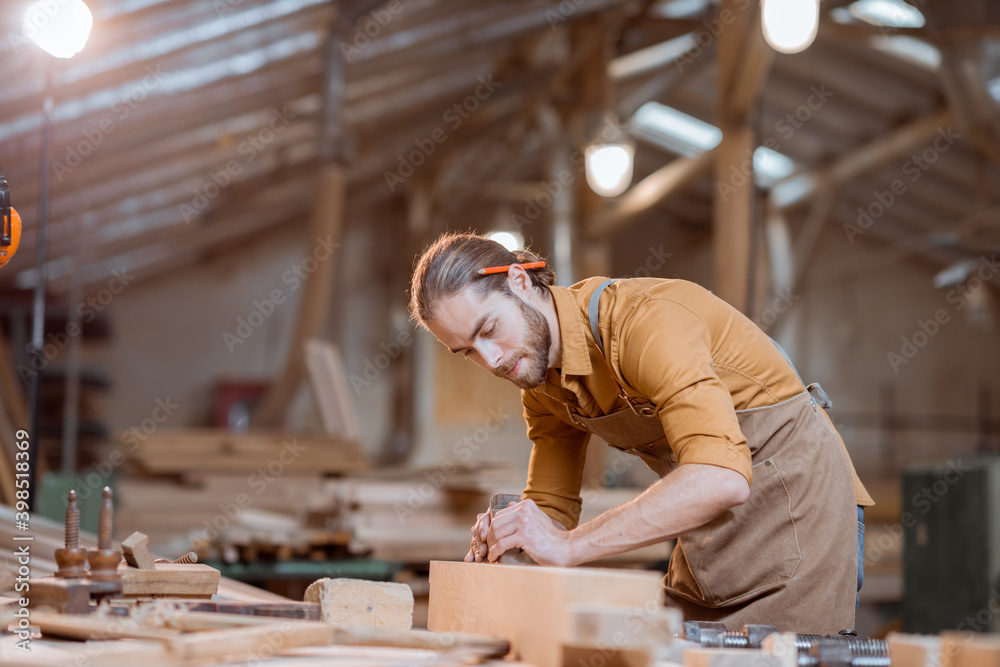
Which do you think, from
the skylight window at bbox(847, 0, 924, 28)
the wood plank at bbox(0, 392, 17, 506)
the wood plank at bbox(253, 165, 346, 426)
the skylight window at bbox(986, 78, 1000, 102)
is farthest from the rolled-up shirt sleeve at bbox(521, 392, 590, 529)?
the skylight window at bbox(847, 0, 924, 28)

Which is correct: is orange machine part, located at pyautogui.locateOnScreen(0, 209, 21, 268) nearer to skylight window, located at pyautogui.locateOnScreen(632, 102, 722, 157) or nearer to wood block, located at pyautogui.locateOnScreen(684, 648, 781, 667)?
wood block, located at pyautogui.locateOnScreen(684, 648, 781, 667)

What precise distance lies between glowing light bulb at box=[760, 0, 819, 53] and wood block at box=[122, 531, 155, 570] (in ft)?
14.0

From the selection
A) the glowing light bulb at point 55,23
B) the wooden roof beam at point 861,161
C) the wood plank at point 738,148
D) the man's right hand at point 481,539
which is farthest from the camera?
the wooden roof beam at point 861,161

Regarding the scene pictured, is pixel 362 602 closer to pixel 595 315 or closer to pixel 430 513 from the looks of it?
pixel 595 315

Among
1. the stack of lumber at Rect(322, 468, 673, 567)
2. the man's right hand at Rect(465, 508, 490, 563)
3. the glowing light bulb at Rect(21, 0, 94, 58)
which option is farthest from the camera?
the stack of lumber at Rect(322, 468, 673, 567)

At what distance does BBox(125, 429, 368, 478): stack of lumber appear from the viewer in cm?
708

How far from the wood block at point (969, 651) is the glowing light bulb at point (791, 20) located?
418 cm

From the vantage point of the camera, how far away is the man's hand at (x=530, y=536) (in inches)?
81.1

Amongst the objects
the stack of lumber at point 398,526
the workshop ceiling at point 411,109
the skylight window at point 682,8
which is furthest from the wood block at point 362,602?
the skylight window at point 682,8

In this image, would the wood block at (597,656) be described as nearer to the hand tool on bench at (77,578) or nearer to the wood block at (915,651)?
the wood block at (915,651)

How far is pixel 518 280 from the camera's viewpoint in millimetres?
2373

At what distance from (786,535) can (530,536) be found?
2.35 ft

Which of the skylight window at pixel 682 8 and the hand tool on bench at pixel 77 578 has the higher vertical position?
the skylight window at pixel 682 8

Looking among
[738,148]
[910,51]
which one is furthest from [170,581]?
[910,51]
